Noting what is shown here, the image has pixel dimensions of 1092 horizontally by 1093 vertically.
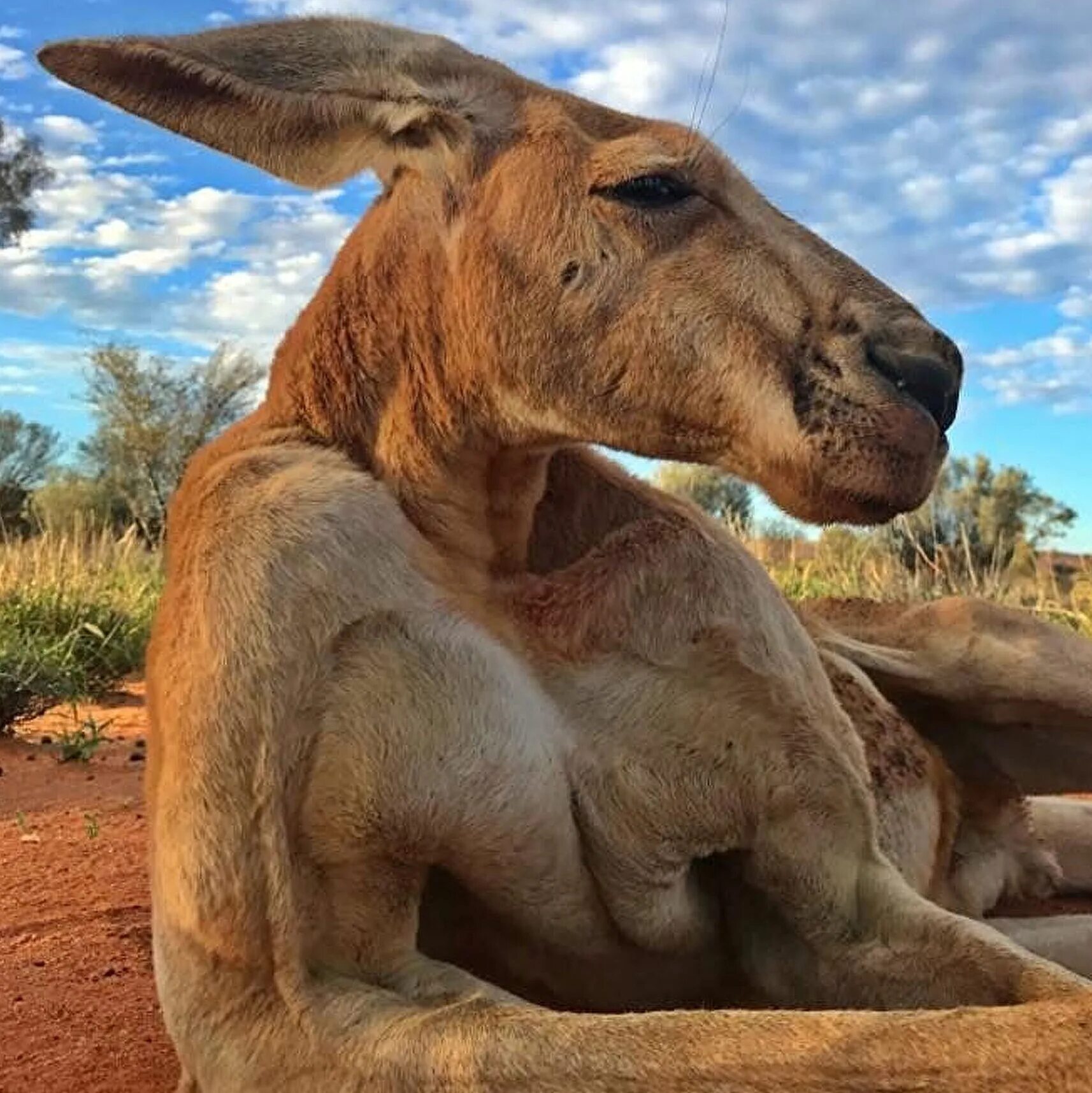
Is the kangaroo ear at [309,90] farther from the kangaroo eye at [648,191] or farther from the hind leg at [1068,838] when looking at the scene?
the hind leg at [1068,838]

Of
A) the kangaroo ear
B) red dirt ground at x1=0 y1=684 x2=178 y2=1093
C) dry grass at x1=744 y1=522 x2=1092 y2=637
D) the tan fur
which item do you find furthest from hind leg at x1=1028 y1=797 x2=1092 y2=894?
dry grass at x1=744 y1=522 x2=1092 y2=637

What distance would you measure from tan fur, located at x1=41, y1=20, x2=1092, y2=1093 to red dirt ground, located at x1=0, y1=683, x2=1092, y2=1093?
111 cm

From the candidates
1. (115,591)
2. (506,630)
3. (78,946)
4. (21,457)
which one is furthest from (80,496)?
(506,630)

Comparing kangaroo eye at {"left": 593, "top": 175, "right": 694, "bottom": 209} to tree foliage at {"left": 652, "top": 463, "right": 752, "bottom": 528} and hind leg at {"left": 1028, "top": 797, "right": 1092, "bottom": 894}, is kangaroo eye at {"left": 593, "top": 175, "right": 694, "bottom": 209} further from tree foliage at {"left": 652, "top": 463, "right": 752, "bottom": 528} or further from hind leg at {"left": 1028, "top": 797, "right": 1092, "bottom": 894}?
tree foliage at {"left": 652, "top": 463, "right": 752, "bottom": 528}

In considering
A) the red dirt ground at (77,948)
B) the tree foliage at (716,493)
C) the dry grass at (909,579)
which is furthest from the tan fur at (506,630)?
the tree foliage at (716,493)

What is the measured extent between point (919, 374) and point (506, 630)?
0.93 meters

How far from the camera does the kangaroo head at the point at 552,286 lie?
8.89ft

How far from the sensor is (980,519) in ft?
78.9

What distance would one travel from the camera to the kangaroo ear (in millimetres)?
2859

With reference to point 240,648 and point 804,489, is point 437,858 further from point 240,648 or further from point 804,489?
point 804,489

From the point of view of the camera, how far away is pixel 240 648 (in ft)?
8.21

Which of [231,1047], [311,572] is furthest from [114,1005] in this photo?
[311,572]

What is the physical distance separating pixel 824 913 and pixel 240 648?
1314 millimetres

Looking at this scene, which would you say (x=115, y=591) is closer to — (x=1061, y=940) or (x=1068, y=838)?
(x=1068, y=838)
